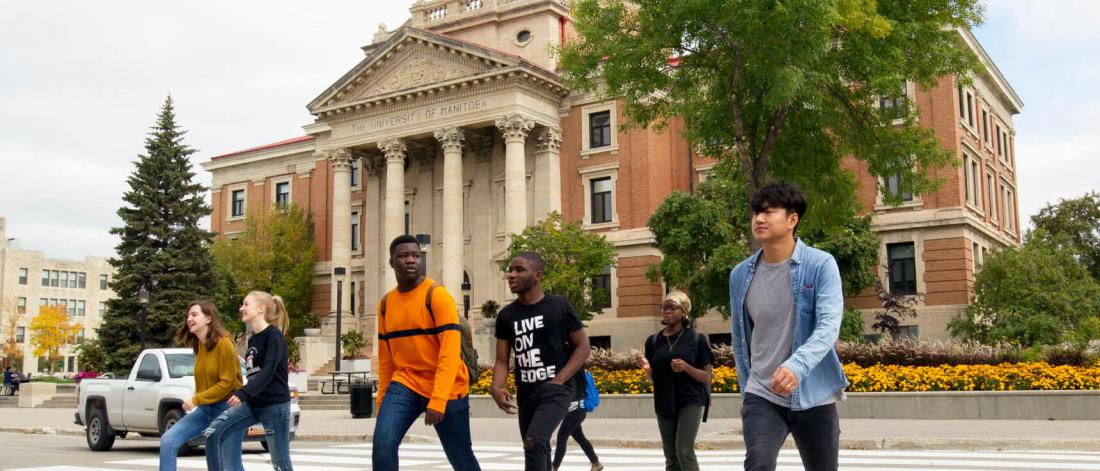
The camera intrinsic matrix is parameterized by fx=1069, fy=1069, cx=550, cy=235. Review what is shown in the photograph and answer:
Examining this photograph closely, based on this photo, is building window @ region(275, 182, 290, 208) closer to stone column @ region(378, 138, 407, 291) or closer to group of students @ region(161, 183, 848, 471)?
stone column @ region(378, 138, 407, 291)

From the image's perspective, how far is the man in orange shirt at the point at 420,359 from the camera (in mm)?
6836

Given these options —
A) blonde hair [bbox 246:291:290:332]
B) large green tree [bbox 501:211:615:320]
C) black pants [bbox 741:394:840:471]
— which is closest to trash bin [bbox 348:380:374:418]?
large green tree [bbox 501:211:615:320]

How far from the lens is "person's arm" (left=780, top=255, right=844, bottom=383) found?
16.6 feet

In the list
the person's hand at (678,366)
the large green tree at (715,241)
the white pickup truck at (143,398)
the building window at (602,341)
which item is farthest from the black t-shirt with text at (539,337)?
the building window at (602,341)

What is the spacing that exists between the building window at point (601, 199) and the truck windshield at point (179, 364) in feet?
105

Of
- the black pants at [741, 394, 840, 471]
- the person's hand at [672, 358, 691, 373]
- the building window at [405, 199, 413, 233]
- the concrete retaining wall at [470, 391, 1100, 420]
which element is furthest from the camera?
the building window at [405, 199, 413, 233]

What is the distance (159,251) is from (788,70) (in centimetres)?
3525

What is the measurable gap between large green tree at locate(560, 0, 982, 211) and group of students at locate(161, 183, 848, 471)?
12.4 m

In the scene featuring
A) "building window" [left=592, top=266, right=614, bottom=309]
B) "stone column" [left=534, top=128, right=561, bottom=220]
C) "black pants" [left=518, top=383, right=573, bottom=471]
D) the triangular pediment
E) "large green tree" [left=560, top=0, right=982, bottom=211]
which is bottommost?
"black pants" [left=518, top=383, right=573, bottom=471]

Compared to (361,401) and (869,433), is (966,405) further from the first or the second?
(361,401)

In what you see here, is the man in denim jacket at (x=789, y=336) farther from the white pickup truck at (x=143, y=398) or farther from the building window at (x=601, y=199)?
the building window at (x=601, y=199)

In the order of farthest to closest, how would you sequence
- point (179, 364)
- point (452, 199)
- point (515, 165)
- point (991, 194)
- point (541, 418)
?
point (991, 194) < point (452, 199) < point (515, 165) < point (179, 364) < point (541, 418)

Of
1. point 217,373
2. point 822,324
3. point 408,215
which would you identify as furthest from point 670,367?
point 408,215

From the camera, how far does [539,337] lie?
24.6ft
